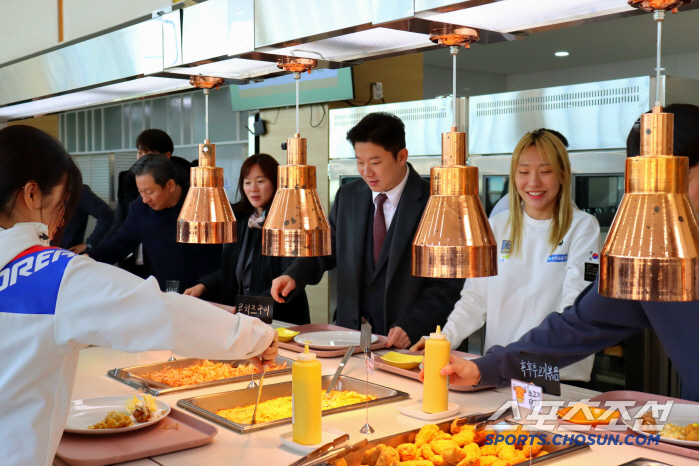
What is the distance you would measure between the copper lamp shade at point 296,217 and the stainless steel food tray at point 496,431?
527mm

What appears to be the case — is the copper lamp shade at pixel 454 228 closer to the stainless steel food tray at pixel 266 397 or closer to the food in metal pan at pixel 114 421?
the stainless steel food tray at pixel 266 397

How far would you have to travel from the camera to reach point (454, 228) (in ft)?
4.45

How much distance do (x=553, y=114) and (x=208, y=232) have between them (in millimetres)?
2079

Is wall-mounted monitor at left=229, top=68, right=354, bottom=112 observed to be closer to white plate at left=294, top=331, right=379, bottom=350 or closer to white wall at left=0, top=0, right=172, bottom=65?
white wall at left=0, top=0, right=172, bottom=65

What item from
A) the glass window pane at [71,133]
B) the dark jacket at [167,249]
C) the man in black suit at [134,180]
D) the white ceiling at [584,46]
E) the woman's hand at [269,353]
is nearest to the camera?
the woman's hand at [269,353]

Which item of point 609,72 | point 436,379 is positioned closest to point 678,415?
point 436,379

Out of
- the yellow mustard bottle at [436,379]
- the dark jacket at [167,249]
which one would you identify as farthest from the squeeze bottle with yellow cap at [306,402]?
the dark jacket at [167,249]

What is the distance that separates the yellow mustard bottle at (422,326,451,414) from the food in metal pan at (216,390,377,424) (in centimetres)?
19

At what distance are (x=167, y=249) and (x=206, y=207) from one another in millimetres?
1947

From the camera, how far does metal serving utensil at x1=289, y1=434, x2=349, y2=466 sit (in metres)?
1.40

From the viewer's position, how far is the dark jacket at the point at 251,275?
3.69 metres

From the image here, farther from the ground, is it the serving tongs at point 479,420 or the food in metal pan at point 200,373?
the serving tongs at point 479,420

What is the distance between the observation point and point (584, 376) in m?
2.49

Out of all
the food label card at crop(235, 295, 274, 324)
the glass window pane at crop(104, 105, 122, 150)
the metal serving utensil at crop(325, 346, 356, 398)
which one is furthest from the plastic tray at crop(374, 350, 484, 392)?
the glass window pane at crop(104, 105, 122, 150)
